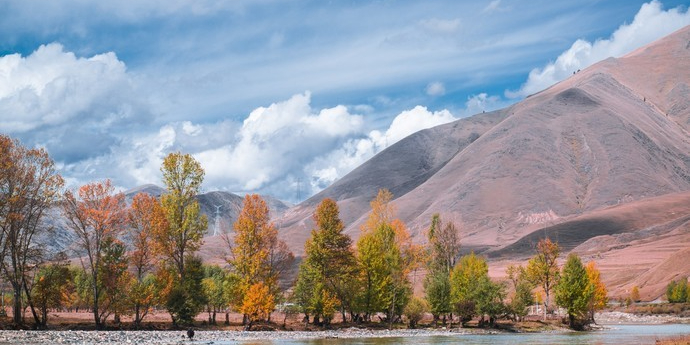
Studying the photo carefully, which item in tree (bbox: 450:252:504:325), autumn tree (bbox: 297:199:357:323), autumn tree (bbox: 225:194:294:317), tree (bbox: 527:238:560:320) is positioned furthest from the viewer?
tree (bbox: 527:238:560:320)

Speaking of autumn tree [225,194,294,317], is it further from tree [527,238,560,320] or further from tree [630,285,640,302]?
tree [630,285,640,302]

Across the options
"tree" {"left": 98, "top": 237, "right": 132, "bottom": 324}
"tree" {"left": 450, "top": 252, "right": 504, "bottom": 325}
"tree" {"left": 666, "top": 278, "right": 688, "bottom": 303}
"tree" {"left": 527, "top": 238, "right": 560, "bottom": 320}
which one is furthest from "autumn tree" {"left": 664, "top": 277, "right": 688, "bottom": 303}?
"tree" {"left": 98, "top": 237, "right": 132, "bottom": 324}

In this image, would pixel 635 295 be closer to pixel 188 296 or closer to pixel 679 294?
pixel 679 294

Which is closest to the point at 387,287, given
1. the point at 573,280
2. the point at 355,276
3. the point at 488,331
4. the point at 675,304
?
the point at 355,276

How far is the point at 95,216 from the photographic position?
214 ft

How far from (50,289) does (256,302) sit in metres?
21.0

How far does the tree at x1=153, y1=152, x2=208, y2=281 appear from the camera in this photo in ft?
235

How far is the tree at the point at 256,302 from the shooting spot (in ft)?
239

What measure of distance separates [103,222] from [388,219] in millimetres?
47331

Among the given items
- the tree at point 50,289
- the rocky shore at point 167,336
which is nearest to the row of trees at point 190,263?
the tree at point 50,289

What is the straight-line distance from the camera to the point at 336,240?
81688 mm

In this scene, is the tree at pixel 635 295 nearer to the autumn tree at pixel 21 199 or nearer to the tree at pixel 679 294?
the tree at pixel 679 294

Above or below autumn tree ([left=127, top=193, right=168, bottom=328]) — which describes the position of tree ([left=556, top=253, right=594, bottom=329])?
below

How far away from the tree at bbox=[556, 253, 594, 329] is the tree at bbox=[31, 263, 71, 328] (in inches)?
2619
